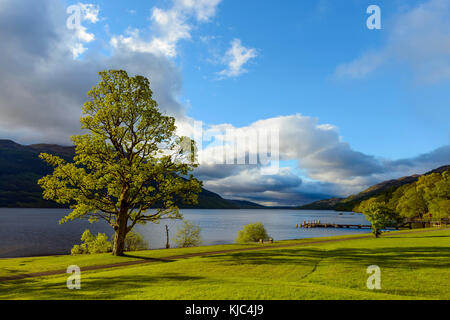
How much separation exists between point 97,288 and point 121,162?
1589 cm

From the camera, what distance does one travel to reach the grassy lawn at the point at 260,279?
12516 mm

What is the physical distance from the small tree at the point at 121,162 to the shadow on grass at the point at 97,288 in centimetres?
1195

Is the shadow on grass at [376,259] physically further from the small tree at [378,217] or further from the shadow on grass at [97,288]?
the small tree at [378,217]

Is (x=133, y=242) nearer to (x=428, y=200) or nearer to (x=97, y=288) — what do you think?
(x=97, y=288)

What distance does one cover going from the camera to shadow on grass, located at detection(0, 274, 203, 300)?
44.5 ft

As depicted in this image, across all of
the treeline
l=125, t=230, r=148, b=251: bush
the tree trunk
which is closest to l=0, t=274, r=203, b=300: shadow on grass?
the tree trunk

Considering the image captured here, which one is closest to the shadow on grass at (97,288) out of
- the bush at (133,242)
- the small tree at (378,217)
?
the bush at (133,242)

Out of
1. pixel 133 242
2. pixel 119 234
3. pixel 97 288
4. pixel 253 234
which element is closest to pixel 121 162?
pixel 119 234

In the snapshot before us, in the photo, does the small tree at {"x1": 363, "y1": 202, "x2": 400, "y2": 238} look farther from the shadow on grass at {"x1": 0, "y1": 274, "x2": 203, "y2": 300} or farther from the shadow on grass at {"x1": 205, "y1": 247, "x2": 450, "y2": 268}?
the shadow on grass at {"x1": 0, "y1": 274, "x2": 203, "y2": 300}

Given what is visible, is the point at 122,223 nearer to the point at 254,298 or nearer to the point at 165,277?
the point at 165,277

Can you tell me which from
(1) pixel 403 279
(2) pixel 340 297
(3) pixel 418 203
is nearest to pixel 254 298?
(2) pixel 340 297

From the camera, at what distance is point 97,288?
1523 centimetres

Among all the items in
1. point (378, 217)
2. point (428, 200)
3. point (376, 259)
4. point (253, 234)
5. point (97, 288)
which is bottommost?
point (253, 234)
